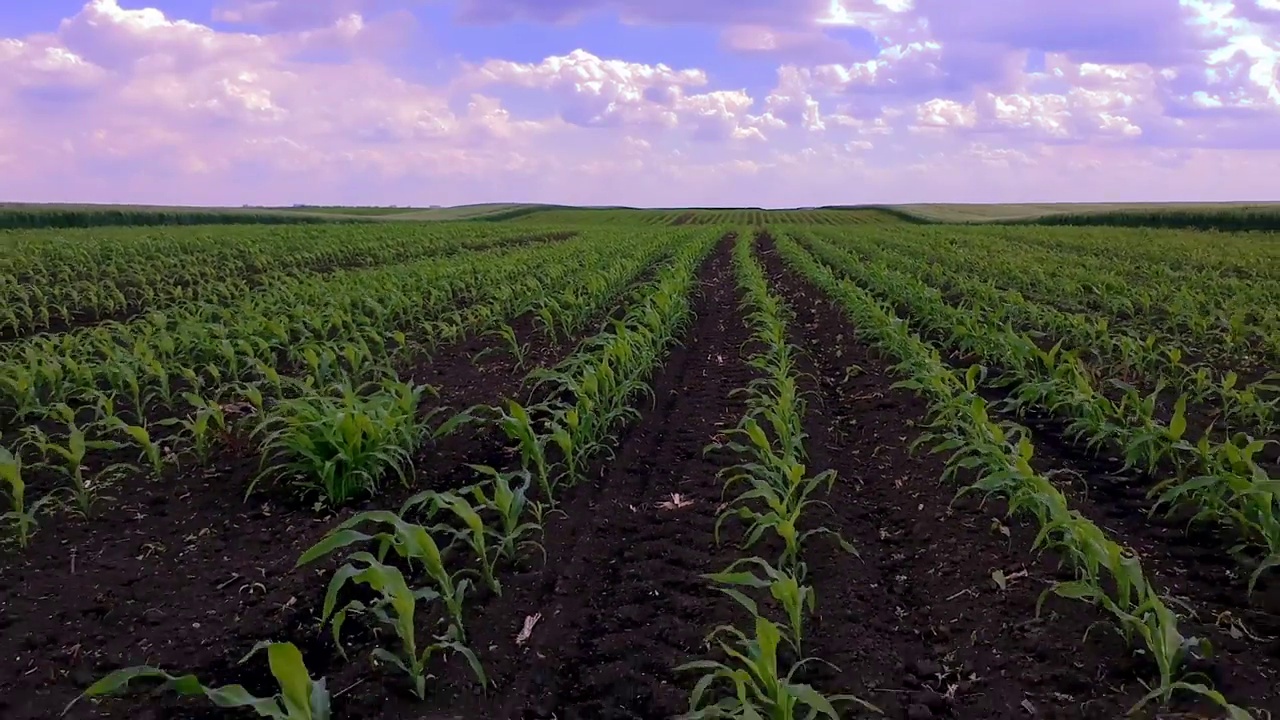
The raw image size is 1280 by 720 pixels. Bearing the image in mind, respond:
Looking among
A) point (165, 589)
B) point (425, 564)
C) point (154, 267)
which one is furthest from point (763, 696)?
point (154, 267)

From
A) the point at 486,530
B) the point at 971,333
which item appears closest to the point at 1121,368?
the point at 971,333

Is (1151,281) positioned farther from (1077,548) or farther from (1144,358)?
(1077,548)

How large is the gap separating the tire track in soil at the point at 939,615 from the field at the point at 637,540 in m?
0.01

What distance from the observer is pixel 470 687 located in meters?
2.68

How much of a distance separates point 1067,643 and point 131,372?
17.6 feet

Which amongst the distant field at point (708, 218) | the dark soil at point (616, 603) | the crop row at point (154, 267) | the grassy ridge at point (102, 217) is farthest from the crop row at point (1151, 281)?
the grassy ridge at point (102, 217)

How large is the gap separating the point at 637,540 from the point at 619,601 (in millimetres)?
563

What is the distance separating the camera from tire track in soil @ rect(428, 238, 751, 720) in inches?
105

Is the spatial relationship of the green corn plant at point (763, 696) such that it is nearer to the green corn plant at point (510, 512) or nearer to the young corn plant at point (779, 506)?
the young corn plant at point (779, 506)

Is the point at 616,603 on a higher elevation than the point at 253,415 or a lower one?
lower

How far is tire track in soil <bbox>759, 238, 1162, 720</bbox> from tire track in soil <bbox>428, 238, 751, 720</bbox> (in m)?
0.51

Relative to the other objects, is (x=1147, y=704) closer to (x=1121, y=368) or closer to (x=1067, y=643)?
(x=1067, y=643)

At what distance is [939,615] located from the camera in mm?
3178

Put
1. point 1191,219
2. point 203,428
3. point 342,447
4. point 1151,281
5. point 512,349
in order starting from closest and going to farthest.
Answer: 1. point 342,447
2. point 203,428
3. point 512,349
4. point 1151,281
5. point 1191,219
